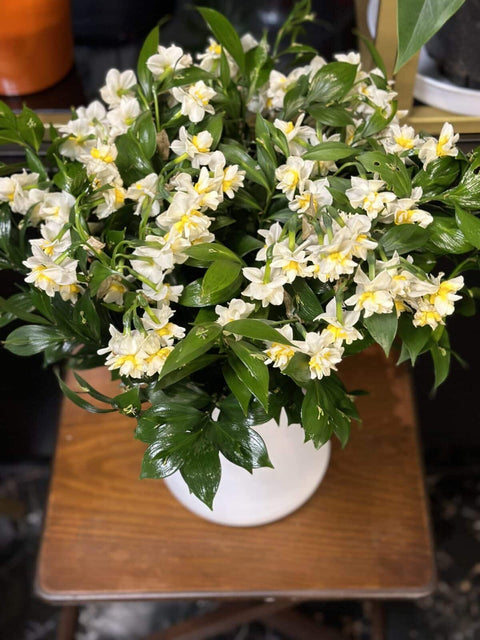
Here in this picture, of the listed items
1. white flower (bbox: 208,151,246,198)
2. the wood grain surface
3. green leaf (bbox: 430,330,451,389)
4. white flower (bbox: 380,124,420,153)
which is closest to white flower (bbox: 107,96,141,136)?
white flower (bbox: 208,151,246,198)

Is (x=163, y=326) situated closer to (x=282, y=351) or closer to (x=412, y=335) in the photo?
(x=282, y=351)

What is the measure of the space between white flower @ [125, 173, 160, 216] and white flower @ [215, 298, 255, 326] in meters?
0.09

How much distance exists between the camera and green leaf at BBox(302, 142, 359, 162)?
1.79 feet

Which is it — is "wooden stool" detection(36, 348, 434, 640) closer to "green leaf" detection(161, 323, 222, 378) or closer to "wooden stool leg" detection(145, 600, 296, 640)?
"wooden stool leg" detection(145, 600, 296, 640)

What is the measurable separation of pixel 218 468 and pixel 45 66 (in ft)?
1.66

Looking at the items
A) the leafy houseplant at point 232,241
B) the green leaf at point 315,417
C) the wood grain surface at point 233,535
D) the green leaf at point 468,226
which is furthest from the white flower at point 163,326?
the wood grain surface at point 233,535

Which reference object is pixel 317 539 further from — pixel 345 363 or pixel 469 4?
pixel 469 4

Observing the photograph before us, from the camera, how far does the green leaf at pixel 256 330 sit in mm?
490

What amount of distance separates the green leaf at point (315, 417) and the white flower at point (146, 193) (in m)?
0.18

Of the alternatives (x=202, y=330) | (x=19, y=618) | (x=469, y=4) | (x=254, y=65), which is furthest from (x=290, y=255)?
(x=19, y=618)

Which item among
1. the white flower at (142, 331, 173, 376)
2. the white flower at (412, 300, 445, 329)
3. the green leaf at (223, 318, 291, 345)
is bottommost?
the white flower at (142, 331, 173, 376)

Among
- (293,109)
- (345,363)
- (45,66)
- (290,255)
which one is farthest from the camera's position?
(345,363)

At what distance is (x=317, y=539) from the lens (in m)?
0.84

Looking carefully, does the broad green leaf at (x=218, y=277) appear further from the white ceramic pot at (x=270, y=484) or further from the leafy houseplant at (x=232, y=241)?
the white ceramic pot at (x=270, y=484)
